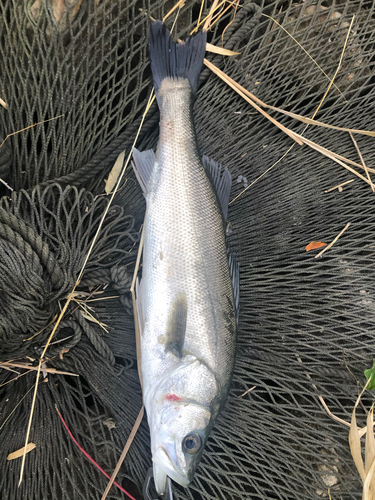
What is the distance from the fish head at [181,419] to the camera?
1.35 meters

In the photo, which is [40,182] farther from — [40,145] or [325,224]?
[325,224]

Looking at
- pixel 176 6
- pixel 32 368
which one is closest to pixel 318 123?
pixel 176 6

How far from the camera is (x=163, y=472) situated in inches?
54.0

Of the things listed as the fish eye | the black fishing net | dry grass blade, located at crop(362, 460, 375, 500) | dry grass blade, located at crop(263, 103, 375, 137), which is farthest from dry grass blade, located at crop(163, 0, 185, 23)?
dry grass blade, located at crop(362, 460, 375, 500)

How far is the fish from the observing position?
1398 mm

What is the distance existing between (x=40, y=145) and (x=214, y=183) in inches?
38.3

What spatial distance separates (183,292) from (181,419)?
537mm

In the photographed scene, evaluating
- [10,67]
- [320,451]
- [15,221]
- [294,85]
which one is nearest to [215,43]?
[294,85]

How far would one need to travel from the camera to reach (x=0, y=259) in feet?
4.89

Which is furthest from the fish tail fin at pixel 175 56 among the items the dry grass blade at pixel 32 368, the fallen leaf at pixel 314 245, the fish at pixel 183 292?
the dry grass blade at pixel 32 368

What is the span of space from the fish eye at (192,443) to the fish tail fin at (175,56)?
1631 mm

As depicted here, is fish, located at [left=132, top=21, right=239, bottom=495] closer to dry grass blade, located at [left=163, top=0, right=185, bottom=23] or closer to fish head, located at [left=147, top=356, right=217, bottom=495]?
fish head, located at [left=147, top=356, right=217, bottom=495]

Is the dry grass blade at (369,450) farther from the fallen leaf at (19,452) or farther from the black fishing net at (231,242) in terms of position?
the fallen leaf at (19,452)

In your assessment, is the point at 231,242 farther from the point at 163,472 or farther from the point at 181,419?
the point at 163,472
